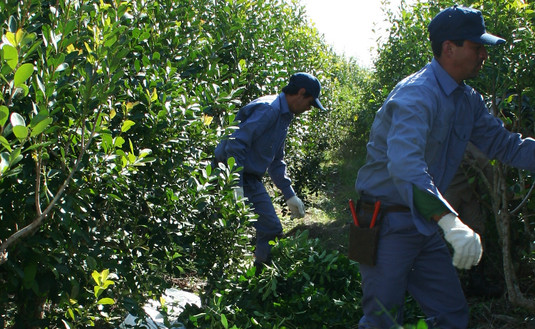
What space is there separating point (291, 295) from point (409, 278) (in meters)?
1.13

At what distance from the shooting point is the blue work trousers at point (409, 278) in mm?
3133

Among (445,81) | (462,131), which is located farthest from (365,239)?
(445,81)

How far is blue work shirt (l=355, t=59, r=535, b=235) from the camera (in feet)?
9.18

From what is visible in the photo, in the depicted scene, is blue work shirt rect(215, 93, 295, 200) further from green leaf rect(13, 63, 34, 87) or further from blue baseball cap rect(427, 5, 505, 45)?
green leaf rect(13, 63, 34, 87)

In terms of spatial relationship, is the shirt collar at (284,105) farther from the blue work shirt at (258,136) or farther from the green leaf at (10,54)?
the green leaf at (10,54)

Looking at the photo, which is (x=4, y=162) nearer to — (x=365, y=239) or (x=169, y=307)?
(x=365, y=239)

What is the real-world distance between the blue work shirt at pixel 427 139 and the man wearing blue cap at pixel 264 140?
6.34ft

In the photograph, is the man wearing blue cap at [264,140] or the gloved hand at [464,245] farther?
the man wearing blue cap at [264,140]

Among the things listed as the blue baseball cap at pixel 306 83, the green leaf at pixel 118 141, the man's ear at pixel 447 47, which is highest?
the blue baseball cap at pixel 306 83

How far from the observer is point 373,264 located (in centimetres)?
316

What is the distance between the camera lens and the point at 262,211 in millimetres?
5590

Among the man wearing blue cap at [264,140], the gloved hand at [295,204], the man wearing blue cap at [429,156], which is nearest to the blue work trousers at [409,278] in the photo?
the man wearing blue cap at [429,156]

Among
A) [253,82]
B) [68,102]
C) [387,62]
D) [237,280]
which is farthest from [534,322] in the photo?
[387,62]

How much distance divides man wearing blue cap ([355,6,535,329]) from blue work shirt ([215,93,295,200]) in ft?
6.15
